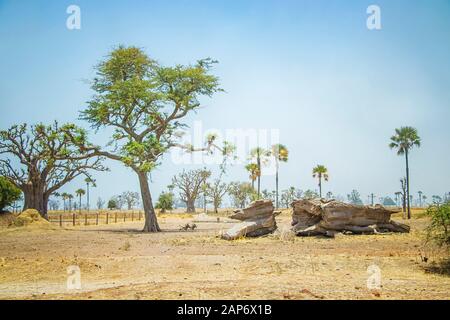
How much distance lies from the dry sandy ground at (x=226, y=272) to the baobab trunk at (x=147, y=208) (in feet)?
39.5

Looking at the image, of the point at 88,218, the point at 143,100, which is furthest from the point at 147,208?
the point at 88,218

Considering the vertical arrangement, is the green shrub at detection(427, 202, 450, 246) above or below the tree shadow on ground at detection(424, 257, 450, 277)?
above

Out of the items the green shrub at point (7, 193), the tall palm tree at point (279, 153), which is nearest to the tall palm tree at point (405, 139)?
the tall palm tree at point (279, 153)

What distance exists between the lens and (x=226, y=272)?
10266mm

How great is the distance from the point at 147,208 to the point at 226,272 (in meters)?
20.3

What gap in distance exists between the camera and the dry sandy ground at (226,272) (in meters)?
7.43

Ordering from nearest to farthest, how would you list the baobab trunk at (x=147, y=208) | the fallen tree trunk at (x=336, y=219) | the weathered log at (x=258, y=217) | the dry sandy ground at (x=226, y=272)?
1. the dry sandy ground at (x=226, y=272)
2. the fallen tree trunk at (x=336, y=219)
3. the weathered log at (x=258, y=217)
4. the baobab trunk at (x=147, y=208)

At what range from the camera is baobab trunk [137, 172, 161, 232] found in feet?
95.4

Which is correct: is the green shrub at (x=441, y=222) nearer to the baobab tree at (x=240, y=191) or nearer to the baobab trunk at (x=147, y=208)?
the baobab trunk at (x=147, y=208)

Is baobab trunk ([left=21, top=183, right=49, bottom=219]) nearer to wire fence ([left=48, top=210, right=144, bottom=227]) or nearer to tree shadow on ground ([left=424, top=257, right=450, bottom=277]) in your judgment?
wire fence ([left=48, top=210, right=144, bottom=227])

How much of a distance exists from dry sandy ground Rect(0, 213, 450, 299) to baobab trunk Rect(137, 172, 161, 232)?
1205cm

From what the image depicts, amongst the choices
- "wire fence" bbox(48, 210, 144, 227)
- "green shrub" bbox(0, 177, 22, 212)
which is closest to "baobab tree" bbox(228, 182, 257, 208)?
"wire fence" bbox(48, 210, 144, 227)
